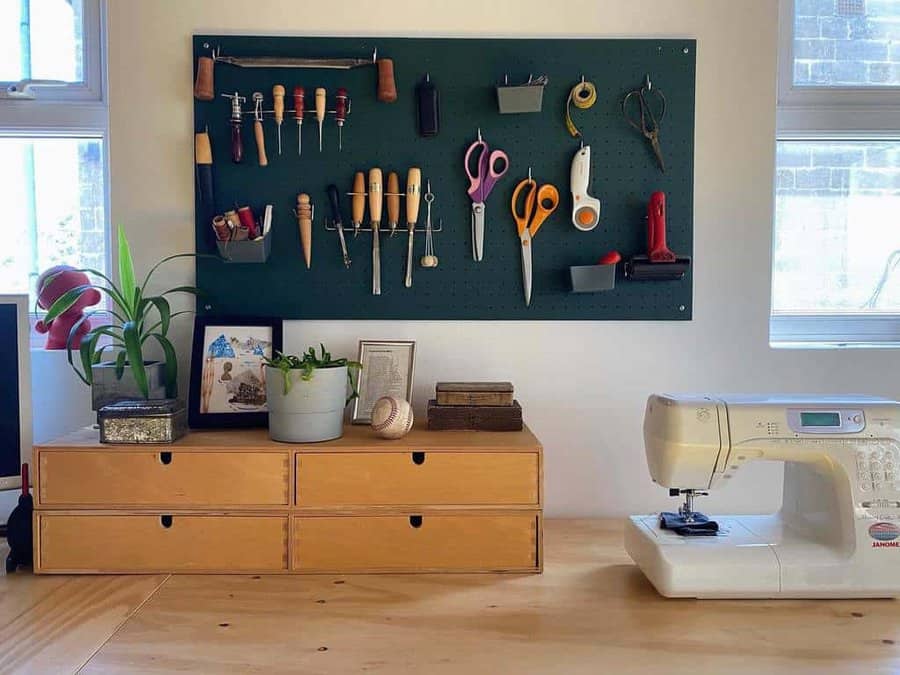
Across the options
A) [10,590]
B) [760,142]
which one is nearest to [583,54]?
[760,142]

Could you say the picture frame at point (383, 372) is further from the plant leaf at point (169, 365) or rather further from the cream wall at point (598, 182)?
the plant leaf at point (169, 365)

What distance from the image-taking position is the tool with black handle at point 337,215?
173 cm

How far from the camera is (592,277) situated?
5.69 feet

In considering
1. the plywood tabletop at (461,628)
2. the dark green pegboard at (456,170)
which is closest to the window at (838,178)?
the dark green pegboard at (456,170)

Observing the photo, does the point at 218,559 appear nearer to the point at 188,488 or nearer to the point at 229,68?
the point at 188,488

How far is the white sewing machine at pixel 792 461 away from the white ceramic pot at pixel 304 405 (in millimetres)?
598

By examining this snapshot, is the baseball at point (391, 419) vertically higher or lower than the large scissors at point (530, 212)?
lower

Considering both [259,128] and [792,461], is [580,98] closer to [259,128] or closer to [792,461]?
[259,128]

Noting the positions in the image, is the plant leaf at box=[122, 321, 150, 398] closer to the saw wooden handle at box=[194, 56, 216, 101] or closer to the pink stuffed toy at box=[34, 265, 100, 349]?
the pink stuffed toy at box=[34, 265, 100, 349]

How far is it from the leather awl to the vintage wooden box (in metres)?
0.54

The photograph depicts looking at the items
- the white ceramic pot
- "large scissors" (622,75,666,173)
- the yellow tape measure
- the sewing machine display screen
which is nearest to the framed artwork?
the white ceramic pot

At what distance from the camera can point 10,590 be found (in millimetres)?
1357

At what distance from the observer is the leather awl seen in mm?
1725

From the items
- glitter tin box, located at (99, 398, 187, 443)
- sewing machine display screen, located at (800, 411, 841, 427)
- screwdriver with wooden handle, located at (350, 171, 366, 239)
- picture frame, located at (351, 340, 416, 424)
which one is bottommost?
glitter tin box, located at (99, 398, 187, 443)
